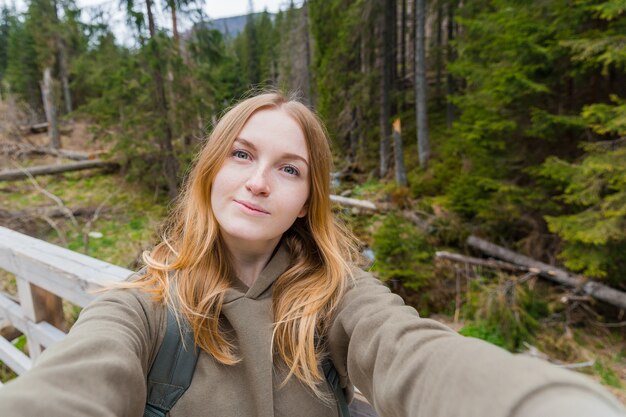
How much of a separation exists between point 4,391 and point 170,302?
20.0 inches

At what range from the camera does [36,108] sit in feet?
88.3

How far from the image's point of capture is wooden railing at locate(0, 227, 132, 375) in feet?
5.41

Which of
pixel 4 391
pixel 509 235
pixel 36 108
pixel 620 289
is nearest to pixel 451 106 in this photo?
pixel 509 235

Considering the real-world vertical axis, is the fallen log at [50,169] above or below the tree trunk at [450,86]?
below

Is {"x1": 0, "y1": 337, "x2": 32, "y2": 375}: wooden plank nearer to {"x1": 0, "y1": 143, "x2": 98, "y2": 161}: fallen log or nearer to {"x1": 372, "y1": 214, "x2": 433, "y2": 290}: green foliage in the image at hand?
{"x1": 372, "y1": 214, "x2": 433, "y2": 290}: green foliage

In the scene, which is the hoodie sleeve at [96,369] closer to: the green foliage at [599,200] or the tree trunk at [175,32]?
the green foliage at [599,200]

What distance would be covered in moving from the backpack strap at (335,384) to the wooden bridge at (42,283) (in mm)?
927

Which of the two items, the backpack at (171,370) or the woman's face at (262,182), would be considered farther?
the woman's face at (262,182)

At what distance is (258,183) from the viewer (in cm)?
130

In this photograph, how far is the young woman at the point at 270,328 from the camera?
67 centimetres

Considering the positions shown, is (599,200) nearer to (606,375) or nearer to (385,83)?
(606,375)

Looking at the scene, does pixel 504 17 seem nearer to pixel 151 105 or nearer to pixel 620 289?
pixel 620 289

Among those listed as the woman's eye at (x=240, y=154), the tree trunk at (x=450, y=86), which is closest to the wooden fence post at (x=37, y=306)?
the woman's eye at (x=240, y=154)

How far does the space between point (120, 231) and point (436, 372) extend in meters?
10.7
